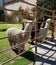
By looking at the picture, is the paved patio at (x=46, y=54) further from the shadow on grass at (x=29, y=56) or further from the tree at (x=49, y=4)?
the tree at (x=49, y=4)

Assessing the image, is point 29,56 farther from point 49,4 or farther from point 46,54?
point 49,4

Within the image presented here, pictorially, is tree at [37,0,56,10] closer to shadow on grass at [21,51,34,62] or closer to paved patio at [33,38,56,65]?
paved patio at [33,38,56,65]

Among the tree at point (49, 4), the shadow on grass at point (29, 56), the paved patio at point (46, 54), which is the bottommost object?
the paved patio at point (46, 54)

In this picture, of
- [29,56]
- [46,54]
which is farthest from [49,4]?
[29,56]

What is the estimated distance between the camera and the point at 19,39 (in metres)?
6.18

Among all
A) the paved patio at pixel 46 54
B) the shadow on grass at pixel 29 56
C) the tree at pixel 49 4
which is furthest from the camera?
the tree at pixel 49 4

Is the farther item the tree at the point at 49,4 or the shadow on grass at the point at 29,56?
the tree at the point at 49,4

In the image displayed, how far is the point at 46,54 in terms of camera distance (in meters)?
6.64

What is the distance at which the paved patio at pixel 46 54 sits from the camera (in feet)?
19.4

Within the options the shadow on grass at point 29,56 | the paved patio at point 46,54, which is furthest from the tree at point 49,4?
the shadow on grass at point 29,56

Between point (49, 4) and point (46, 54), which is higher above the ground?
point (49, 4)

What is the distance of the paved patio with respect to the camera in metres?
5.90

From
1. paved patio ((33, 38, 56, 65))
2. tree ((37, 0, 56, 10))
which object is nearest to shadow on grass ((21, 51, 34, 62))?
paved patio ((33, 38, 56, 65))

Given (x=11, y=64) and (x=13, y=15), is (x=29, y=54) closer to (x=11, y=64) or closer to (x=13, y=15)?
(x=11, y=64)
